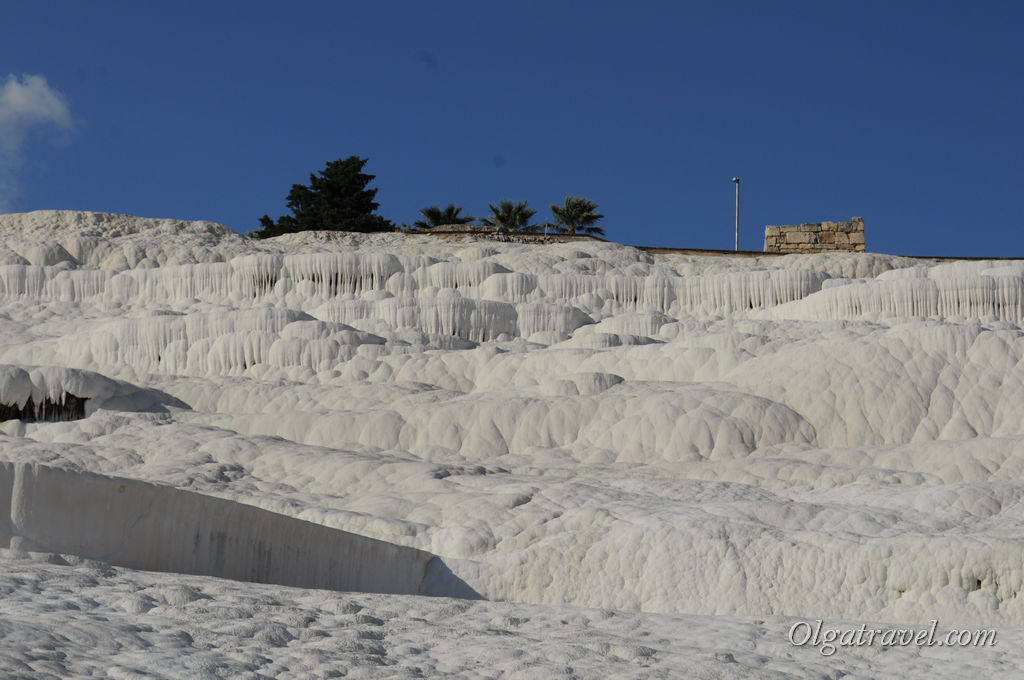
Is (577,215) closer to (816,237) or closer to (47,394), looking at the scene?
(816,237)

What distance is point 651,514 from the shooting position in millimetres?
8906

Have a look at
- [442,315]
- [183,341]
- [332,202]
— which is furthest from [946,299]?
[332,202]

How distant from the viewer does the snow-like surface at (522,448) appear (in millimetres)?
5066

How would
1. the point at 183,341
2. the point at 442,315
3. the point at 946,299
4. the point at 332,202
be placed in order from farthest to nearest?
the point at 332,202, the point at 442,315, the point at 946,299, the point at 183,341

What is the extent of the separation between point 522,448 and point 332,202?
2993cm

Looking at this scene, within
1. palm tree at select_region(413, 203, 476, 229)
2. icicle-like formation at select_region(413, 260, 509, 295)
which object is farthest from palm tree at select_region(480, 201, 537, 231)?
icicle-like formation at select_region(413, 260, 509, 295)

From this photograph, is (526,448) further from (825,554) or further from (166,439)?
(825,554)

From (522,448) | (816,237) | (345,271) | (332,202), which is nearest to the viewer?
(522,448)

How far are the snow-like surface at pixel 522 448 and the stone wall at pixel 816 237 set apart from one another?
4237 millimetres

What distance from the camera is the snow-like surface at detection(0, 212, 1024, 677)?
507 cm

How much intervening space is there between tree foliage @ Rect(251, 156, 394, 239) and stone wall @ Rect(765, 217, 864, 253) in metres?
16.1

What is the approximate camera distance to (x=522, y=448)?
43.4 feet

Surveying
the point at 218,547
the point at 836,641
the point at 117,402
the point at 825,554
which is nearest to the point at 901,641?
the point at 836,641

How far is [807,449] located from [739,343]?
310 cm
